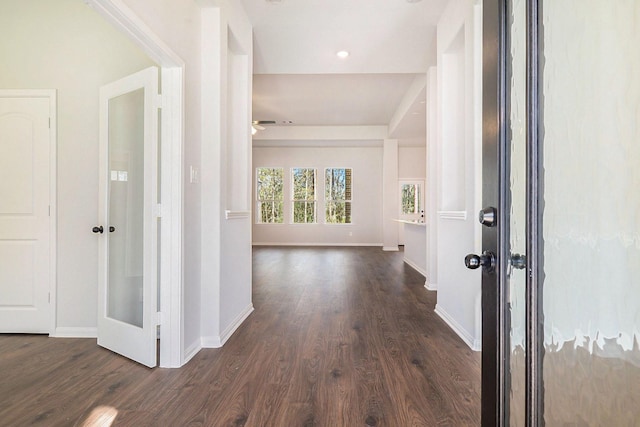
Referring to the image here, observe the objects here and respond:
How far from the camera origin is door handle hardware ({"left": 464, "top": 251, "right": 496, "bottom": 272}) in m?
0.94

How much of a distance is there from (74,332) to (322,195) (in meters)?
7.70

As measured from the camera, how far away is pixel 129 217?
248cm

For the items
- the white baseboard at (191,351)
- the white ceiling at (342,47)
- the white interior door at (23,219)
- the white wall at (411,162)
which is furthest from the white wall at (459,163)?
the white wall at (411,162)

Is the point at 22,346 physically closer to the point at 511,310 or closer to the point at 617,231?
the point at 511,310

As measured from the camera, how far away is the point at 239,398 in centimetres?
185

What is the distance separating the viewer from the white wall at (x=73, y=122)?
280cm

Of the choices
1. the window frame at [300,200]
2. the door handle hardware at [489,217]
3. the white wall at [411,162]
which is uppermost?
the white wall at [411,162]

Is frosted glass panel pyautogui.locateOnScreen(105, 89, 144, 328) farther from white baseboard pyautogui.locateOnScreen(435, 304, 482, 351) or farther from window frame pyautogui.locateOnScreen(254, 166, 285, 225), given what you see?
window frame pyautogui.locateOnScreen(254, 166, 285, 225)

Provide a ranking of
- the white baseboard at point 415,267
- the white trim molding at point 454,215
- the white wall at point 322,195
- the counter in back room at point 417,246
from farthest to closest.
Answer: the white wall at point 322,195
the counter in back room at point 417,246
the white baseboard at point 415,267
the white trim molding at point 454,215

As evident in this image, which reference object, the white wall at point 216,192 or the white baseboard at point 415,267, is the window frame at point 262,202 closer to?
the white baseboard at point 415,267

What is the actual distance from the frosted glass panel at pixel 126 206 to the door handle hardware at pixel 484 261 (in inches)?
84.7

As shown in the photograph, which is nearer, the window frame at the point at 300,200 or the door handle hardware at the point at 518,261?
the door handle hardware at the point at 518,261

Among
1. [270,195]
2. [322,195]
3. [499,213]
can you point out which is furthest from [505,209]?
[270,195]

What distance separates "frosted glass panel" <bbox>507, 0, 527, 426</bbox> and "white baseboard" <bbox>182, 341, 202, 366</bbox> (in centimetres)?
202
